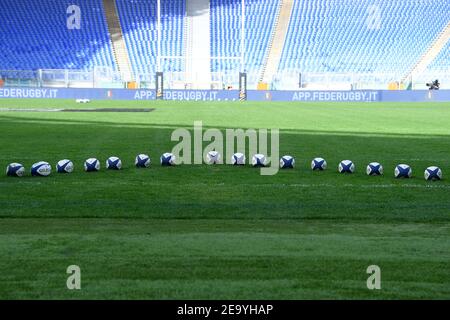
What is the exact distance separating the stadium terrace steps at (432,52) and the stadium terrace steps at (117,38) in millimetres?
20948

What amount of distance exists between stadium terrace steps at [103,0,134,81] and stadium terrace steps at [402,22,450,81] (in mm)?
20948

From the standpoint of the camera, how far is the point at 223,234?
8266 millimetres

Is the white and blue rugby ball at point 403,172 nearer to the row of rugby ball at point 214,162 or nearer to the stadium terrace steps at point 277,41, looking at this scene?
the row of rugby ball at point 214,162

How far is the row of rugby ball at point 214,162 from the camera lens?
13.2 meters

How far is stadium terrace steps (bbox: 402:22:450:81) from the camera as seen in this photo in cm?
5978

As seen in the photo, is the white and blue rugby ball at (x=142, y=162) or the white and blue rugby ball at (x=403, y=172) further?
the white and blue rugby ball at (x=142, y=162)

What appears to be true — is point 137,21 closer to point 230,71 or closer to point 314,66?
point 230,71

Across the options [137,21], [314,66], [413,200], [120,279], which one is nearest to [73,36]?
[137,21]

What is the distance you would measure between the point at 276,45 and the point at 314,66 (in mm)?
3661

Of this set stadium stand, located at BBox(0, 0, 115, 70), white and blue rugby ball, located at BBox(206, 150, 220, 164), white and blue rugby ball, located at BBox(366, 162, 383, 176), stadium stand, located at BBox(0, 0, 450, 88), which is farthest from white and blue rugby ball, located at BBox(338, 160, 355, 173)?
stadium stand, located at BBox(0, 0, 115, 70)

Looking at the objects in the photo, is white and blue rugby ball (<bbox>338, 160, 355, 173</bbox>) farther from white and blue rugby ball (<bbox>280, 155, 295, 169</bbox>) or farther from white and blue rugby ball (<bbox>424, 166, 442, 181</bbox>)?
white and blue rugby ball (<bbox>424, 166, 442, 181</bbox>)

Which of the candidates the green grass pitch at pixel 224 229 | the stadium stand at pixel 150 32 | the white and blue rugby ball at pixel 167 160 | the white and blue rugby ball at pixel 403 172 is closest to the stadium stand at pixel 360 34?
the stadium stand at pixel 150 32

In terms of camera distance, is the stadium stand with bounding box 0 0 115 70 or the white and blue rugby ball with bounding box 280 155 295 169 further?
the stadium stand with bounding box 0 0 115 70
